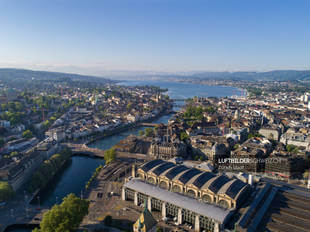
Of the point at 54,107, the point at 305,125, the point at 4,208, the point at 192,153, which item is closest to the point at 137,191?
the point at 4,208

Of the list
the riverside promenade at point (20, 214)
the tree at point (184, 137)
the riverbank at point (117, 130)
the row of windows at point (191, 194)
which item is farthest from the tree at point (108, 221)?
the tree at point (184, 137)

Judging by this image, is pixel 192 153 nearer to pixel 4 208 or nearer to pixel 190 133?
pixel 190 133

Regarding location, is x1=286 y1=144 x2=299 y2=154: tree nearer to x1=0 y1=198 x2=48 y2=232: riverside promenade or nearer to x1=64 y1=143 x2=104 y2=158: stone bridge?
x1=64 y1=143 x2=104 y2=158: stone bridge

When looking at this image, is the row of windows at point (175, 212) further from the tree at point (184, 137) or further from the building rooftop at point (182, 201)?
the tree at point (184, 137)

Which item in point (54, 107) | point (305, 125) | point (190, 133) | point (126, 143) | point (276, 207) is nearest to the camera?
point (276, 207)

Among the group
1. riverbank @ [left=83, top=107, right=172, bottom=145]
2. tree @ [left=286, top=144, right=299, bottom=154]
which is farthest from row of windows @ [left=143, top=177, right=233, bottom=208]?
riverbank @ [left=83, top=107, right=172, bottom=145]

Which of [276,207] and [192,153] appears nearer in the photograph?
[276,207]

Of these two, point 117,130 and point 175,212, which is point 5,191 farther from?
point 117,130
